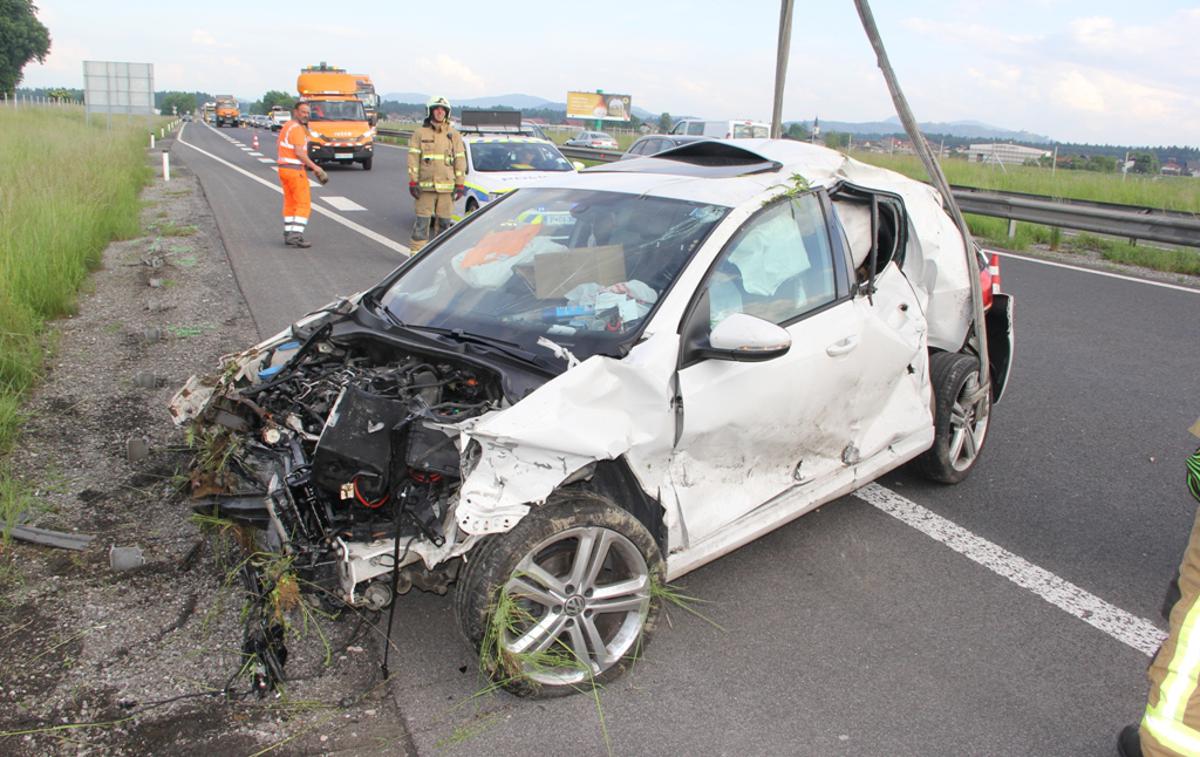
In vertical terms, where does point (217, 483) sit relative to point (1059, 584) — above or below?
above

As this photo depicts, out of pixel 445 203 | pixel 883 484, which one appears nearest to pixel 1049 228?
pixel 445 203

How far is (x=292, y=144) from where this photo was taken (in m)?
12.2

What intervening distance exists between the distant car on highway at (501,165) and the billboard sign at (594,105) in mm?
70743

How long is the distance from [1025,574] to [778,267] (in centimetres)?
172

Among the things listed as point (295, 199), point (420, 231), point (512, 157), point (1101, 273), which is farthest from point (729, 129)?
point (295, 199)

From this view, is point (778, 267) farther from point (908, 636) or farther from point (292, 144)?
point (292, 144)

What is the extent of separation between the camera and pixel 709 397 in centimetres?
334

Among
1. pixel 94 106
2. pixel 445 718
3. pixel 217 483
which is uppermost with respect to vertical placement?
pixel 94 106

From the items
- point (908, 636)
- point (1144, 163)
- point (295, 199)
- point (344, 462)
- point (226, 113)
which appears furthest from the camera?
point (226, 113)

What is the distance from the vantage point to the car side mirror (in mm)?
3258

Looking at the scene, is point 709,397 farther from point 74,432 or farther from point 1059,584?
point 74,432

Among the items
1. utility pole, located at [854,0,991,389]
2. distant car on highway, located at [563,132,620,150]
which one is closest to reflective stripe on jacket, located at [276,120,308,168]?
utility pole, located at [854,0,991,389]

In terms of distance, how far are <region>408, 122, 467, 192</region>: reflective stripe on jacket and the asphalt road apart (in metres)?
7.19

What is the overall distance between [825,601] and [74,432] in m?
4.16
